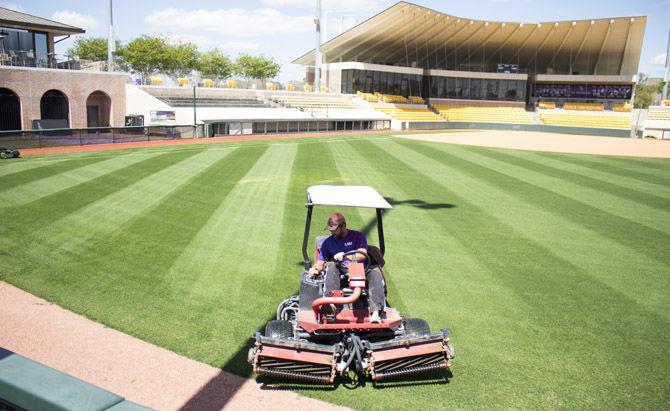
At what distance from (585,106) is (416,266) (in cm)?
6731

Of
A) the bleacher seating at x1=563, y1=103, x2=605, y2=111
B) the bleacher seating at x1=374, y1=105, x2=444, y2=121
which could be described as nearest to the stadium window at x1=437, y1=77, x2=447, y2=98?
the bleacher seating at x1=374, y1=105, x2=444, y2=121

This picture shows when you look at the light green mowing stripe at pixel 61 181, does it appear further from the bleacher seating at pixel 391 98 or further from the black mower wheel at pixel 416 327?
the bleacher seating at pixel 391 98

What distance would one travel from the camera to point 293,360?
5145mm

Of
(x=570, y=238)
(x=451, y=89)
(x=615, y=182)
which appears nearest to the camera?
(x=570, y=238)

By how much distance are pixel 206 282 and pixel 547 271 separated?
6353 millimetres

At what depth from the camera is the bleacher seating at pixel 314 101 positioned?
167 feet

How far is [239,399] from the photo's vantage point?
517 centimetres

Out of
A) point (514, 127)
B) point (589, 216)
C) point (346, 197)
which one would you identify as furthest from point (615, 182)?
point (514, 127)

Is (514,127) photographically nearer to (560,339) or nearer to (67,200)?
(67,200)

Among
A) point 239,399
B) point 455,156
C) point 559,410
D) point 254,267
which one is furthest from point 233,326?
point 455,156

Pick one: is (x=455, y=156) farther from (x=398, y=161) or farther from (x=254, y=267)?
(x=254, y=267)

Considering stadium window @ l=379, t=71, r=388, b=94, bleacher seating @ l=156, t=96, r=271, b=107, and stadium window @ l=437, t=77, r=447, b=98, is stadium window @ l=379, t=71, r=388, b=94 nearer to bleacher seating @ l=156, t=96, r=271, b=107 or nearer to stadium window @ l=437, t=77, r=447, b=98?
stadium window @ l=437, t=77, r=447, b=98

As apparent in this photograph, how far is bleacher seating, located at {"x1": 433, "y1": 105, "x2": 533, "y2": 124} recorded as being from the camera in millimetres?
64188

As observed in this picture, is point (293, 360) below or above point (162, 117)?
below
